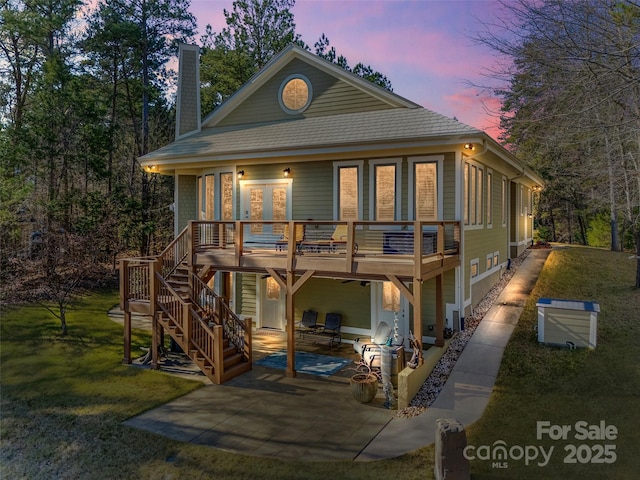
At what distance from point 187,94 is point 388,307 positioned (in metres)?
10.7

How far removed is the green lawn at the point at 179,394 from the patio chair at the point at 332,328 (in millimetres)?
4304

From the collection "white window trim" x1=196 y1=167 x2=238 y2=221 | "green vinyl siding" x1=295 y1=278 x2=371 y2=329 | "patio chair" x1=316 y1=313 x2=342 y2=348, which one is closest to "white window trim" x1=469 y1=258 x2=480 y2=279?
"green vinyl siding" x1=295 y1=278 x2=371 y2=329

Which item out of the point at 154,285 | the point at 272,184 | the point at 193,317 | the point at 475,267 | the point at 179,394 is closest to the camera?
the point at 179,394

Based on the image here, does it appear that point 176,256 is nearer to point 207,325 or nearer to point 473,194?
point 207,325

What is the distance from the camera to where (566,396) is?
795 cm

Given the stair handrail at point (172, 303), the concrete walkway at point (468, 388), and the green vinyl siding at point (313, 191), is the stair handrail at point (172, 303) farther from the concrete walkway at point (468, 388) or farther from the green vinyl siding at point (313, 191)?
the concrete walkway at point (468, 388)

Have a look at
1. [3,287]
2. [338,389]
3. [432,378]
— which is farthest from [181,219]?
[432,378]

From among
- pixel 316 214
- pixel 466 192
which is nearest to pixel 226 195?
pixel 316 214

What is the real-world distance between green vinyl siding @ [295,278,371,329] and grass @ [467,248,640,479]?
12.5 feet

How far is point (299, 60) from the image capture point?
1394cm

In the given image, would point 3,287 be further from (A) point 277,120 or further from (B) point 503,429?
(B) point 503,429

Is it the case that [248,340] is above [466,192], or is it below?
below

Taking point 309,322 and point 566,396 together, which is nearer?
point 566,396

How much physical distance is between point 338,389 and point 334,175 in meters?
5.96
